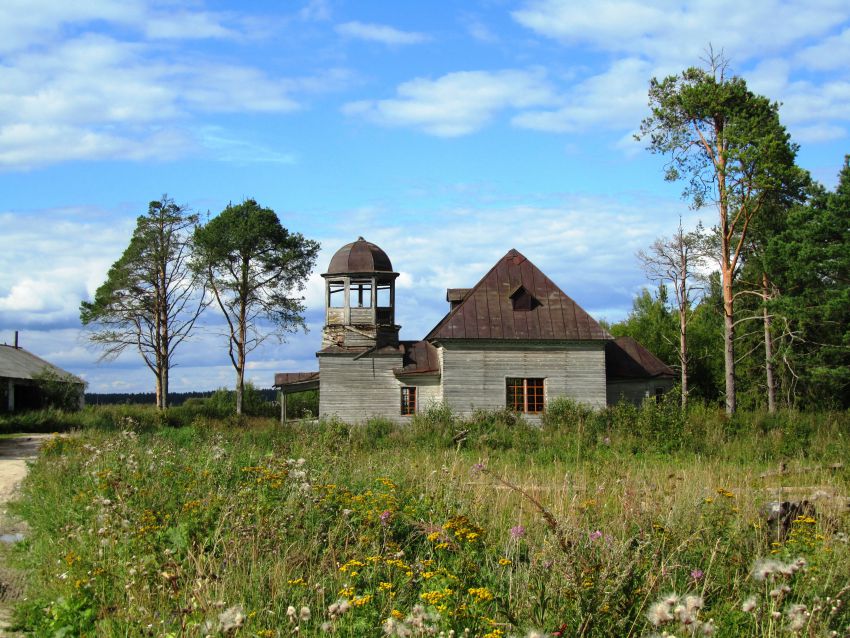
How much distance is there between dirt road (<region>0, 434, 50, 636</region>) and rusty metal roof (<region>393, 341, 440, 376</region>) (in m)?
12.3

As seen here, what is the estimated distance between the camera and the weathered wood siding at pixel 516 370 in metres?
28.5

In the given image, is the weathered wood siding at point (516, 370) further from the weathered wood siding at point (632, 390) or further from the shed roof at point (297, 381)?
the shed roof at point (297, 381)

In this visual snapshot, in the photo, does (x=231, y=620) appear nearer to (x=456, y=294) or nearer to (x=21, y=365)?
(x=456, y=294)

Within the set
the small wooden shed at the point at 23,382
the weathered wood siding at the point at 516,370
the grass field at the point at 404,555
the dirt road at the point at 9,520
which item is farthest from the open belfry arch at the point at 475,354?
the grass field at the point at 404,555

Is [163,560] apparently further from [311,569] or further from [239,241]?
[239,241]

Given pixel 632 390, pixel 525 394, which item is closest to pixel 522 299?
pixel 525 394

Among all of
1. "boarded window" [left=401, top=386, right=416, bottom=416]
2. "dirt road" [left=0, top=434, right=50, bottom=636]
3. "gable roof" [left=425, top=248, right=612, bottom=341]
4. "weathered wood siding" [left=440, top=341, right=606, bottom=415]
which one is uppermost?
"gable roof" [left=425, top=248, right=612, bottom=341]

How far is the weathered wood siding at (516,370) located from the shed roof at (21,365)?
21484 mm

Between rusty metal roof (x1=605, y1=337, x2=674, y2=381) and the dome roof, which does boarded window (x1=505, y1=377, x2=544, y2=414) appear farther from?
the dome roof

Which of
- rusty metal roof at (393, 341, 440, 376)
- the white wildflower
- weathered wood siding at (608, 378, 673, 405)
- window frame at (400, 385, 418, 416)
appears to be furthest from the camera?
weathered wood siding at (608, 378, 673, 405)

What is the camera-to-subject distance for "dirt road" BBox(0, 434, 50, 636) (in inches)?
283

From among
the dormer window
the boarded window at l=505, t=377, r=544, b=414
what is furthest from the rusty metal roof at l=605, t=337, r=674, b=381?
the dormer window

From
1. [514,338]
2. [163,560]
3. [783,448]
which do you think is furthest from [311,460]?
[514,338]

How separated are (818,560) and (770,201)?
24490mm
